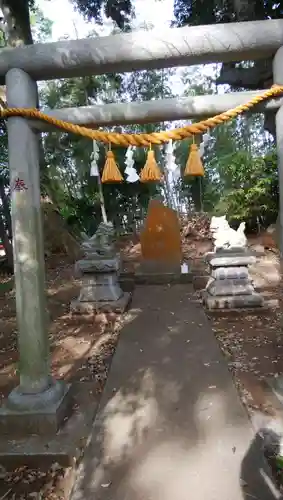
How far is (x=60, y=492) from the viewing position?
102 inches

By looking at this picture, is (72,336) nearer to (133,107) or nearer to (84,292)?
(84,292)

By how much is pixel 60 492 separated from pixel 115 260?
179 inches

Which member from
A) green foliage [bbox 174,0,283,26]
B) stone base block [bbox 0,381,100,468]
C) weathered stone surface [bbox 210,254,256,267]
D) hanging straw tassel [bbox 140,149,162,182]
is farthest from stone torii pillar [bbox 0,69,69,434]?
green foliage [bbox 174,0,283,26]

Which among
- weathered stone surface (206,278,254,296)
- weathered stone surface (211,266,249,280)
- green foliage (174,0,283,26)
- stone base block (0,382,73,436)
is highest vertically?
green foliage (174,0,283,26)

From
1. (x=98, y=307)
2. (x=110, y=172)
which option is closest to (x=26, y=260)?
(x=110, y=172)

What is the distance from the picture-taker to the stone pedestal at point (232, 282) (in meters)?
6.30

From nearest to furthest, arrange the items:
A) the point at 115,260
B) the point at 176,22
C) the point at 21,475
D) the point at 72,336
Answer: the point at 21,475, the point at 72,336, the point at 115,260, the point at 176,22

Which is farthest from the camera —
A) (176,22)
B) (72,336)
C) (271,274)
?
(176,22)

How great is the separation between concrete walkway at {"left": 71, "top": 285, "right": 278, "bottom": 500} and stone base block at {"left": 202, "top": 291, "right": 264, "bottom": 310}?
Result: 4.35ft

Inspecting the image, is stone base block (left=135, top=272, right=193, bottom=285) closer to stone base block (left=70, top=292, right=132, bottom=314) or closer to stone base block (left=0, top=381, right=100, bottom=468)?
stone base block (left=70, top=292, right=132, bottom=314)

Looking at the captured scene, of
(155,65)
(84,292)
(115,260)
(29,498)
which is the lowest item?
(29,498)

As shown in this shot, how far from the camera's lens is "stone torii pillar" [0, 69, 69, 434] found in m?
3.19

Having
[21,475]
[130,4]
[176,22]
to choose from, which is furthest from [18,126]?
[176,22]

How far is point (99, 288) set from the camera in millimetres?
6914
